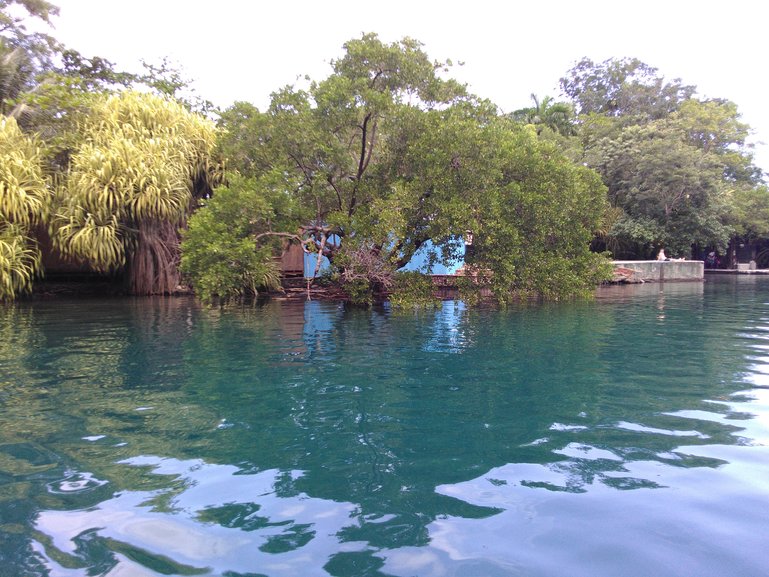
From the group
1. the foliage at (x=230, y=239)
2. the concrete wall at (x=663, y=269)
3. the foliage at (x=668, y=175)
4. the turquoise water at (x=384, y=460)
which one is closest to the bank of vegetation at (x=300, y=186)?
the foliage at (x=230, y=239)

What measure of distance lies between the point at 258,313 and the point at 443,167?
18.3ft

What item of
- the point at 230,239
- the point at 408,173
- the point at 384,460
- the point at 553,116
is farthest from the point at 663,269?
the point at 384,460

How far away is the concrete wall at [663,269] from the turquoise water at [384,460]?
20761mm

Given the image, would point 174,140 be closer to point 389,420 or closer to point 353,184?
point 353,184

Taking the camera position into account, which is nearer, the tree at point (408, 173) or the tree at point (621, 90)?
the tree at point (408, 173)

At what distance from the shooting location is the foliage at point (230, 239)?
12766mm

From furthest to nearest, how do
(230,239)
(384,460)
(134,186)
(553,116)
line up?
(553,116) < (134,186) < (230,239) < (384,460)

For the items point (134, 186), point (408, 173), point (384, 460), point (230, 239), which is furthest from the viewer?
point (134, 186)

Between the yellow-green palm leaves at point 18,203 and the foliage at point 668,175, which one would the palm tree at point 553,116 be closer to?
the foliage at point 668,175

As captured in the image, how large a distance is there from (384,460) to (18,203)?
15.6 m

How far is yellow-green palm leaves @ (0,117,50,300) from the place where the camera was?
606 inches

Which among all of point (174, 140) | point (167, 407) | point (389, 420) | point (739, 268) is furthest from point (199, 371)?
point (739, 268)

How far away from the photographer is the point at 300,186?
15312 mm

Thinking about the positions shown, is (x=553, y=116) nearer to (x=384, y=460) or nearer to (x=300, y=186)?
(x=300, y=186)
